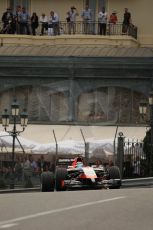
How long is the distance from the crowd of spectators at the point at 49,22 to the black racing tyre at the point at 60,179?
73.5 ft

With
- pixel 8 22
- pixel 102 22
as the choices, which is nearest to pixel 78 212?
pixel 102 22

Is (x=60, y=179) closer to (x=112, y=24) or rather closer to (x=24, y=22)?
(x=24, y=22)

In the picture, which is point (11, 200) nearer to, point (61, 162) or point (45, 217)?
point (45, 217)

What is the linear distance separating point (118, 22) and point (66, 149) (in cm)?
1455

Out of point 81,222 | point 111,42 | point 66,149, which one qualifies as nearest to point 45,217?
point 81,222

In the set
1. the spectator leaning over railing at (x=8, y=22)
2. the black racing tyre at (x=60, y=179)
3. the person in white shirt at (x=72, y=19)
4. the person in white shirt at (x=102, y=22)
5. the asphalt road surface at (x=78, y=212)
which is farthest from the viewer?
the person in white shirt at (x=72, y=19)

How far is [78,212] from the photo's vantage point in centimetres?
1486

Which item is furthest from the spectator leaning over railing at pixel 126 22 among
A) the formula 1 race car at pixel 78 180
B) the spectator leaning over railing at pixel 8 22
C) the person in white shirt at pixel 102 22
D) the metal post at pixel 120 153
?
the formula 1 race car at pixel 78 180

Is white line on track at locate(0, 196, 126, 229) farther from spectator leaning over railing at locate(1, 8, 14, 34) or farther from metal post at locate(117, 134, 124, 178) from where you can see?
spectator leaning over railing at locate(1, 8, 14, 34)

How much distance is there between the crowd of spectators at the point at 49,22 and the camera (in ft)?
152

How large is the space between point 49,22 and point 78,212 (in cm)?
3233

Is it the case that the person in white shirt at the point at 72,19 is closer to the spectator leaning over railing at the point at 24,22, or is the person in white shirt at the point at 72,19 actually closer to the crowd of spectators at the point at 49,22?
the crowd of spectators at the point at 49,22

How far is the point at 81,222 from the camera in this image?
13461 mm

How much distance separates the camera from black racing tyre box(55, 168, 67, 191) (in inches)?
960
